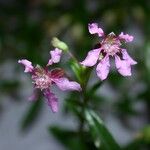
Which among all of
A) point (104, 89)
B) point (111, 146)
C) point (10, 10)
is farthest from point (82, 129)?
point (10, 10)

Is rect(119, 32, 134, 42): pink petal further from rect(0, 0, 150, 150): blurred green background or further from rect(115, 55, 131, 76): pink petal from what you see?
rect(0, 0, 150, 150): blurred green background

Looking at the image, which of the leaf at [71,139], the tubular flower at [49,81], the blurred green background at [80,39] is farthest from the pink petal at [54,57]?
the blurred green background at [80,39]

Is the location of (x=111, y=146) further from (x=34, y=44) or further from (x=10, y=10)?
(x=10, y=10)

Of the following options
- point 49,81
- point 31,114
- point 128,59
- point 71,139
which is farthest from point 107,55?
point 31,114

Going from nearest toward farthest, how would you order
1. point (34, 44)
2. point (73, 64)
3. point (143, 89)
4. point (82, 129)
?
1. point (73, 64)
2. point (82, 129)
3. point (143, 89)
4. point (34, 44)

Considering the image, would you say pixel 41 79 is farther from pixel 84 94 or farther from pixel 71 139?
pixel 71 139

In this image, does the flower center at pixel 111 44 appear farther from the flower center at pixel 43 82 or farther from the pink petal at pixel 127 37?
the flower center at pixel 43 82
